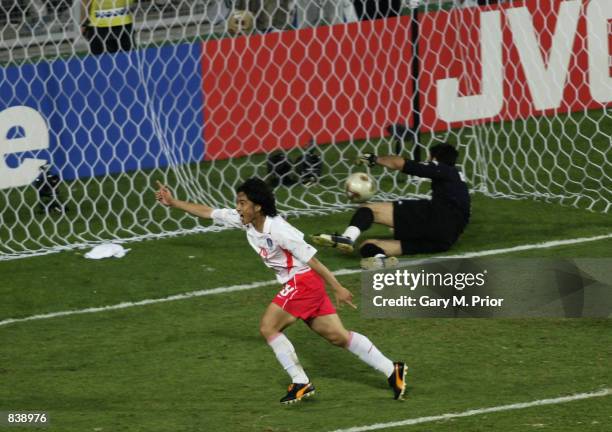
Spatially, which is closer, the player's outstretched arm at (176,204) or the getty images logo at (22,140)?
the player's outstretched arm at (176,204)

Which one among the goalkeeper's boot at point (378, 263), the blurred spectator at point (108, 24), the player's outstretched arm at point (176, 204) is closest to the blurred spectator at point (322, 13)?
the blurred spectator at point (108, 24)

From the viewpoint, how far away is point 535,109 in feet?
47.5

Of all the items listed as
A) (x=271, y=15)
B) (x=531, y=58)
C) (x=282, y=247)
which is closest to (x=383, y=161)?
(x=282, y=247)

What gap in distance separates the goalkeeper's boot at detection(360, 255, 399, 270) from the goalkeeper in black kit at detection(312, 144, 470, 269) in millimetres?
166

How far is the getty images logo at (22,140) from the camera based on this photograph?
41.5 feet

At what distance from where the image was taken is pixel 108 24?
15.2m

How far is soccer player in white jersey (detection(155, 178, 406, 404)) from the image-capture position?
793cm

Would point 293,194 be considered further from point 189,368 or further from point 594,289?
point 189,368

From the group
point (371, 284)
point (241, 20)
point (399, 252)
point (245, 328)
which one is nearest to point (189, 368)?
point (245, 328)

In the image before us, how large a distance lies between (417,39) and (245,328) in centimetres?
475

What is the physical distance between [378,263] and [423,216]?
0.69 metres

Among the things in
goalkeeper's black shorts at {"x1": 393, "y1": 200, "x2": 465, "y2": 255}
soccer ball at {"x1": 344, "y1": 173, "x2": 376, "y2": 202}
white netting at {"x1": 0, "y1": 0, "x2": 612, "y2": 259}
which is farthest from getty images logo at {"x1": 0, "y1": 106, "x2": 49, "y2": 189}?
goalkeeper's black shorts at {"x1": 393, "y1": 200, "x2": 465, "y2": 255}

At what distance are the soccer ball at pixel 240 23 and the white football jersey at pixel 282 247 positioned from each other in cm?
689

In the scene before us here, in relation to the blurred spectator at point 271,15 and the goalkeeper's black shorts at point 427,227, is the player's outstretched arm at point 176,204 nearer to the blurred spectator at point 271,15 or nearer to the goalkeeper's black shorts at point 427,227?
the goalkeeper's black shorts at point 427,227
